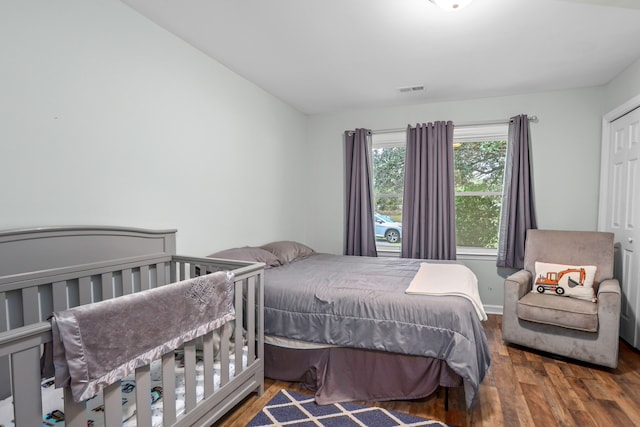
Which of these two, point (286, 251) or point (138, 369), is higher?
point (286, 251)

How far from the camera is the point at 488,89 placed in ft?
11.1

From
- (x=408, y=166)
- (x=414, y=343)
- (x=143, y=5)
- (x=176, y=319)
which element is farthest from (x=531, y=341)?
(x=143, y=5)

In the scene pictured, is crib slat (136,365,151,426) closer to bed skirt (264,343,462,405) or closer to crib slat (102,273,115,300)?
crib slat (102,273,115,300)

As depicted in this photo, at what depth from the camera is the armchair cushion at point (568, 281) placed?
2.68 meters

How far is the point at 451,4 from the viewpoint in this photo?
1855 millimetres

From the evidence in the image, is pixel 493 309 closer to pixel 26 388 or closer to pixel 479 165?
pixel 479 165

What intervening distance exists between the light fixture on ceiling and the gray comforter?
1.70 m

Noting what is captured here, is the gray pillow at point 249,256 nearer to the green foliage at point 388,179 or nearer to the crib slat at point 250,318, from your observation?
the crib slat at point 250,318

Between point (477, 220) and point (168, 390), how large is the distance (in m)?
3.62

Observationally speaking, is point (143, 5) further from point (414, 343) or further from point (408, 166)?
point (408, 166)

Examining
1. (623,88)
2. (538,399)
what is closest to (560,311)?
(538,399)

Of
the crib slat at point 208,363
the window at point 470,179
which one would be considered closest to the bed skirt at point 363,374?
the crib slat at point 208,363

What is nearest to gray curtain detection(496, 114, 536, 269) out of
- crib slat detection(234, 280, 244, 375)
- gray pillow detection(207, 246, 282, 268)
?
gray pillow detection(207, 246, 282, 268)

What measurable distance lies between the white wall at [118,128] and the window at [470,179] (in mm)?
1787
